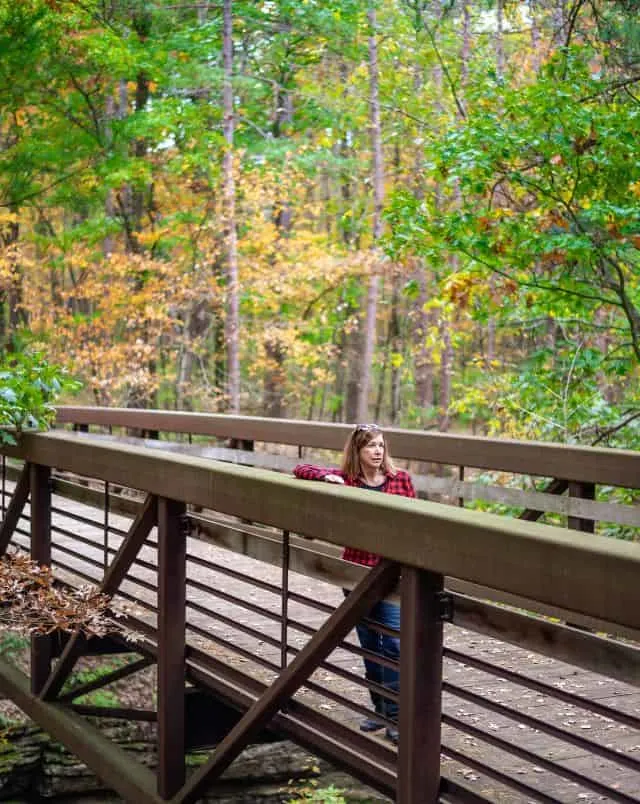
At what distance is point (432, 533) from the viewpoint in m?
3.47

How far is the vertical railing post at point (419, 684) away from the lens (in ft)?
11.8

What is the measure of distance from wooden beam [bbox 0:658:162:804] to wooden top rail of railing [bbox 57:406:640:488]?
273 cm

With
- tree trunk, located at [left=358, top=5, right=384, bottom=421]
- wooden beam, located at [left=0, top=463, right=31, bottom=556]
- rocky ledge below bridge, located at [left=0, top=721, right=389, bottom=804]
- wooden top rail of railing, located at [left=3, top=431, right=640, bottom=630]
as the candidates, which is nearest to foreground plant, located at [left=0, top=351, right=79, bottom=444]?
wooden beam, located at [left=0, top=463, right=31, bottom=556]

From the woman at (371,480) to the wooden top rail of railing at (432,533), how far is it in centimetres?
45

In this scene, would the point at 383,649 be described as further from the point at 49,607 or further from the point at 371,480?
the point at 49,607

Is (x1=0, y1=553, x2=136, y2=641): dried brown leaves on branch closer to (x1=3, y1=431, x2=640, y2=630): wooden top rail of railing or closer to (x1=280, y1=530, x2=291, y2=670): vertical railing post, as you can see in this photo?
(x1=3, y1=431, x2=640, y2=630): wooden top rail of railing

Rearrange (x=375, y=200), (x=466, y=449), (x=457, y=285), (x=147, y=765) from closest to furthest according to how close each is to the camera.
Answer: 1. (x=147, y=765)
2. (x=466, y=449)
3. (x=457, y=285)
4. (x=375, y=200)

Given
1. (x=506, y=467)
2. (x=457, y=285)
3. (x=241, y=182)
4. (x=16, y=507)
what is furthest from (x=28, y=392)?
(x=241, y=182)

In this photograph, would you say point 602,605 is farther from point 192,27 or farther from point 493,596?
point 192,27

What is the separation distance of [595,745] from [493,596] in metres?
2.03

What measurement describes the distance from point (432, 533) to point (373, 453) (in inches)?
74.4

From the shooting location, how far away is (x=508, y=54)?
2250cm

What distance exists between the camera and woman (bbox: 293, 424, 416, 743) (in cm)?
495

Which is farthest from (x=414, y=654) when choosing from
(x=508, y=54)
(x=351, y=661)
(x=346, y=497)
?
(x=508, y=54)
